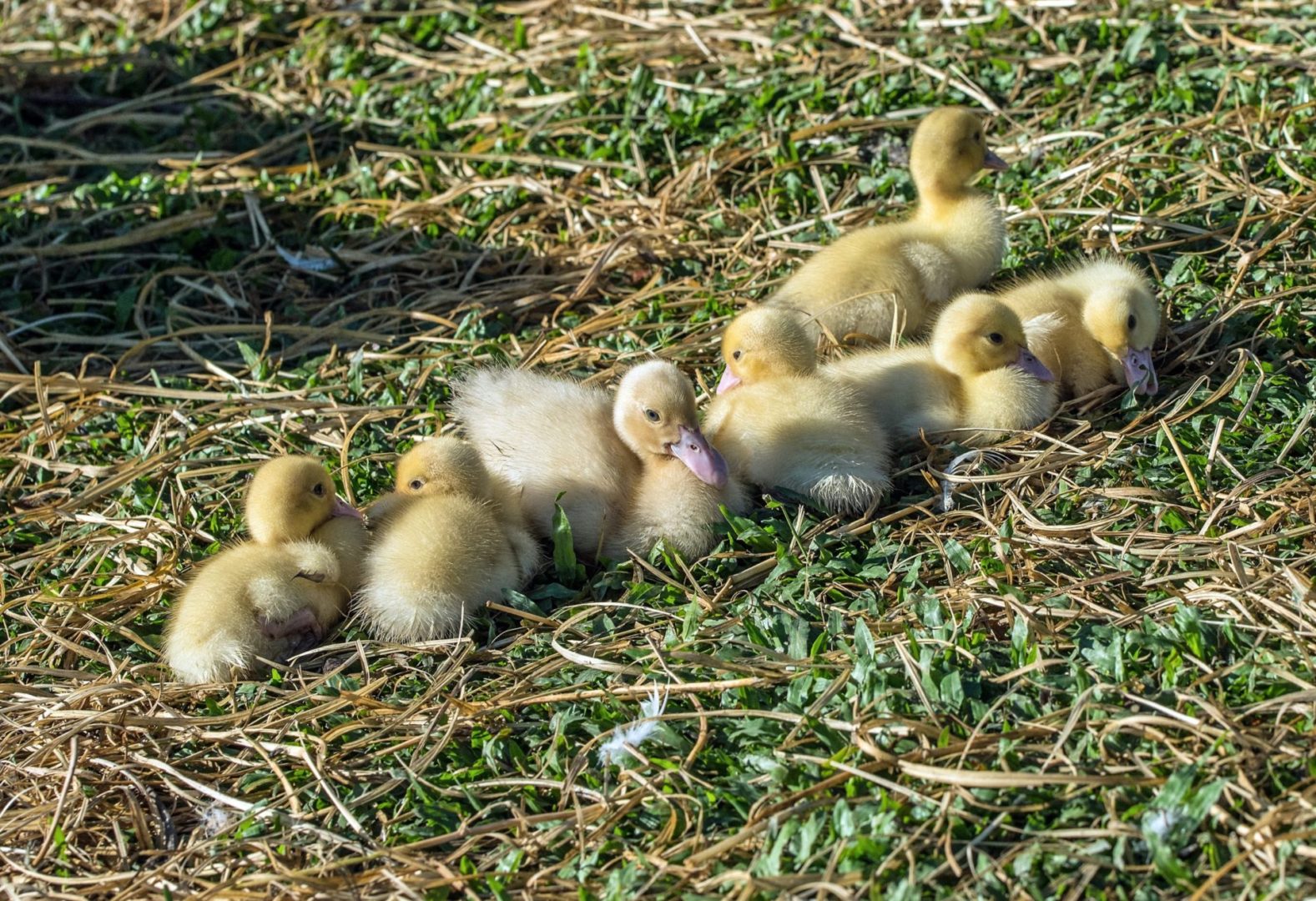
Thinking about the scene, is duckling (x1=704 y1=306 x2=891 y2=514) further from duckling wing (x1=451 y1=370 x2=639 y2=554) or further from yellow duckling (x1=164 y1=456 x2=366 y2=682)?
yellow duckling (x1=164 y1=456 x2=366 y2=682)

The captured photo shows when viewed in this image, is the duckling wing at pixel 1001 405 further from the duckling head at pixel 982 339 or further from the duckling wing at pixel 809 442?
the duckling wing at pixel 809 442

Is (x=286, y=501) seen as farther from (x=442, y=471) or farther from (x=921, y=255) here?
(x=921, y=255)

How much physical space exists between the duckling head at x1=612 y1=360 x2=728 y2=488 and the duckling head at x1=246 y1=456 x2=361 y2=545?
0.81 m

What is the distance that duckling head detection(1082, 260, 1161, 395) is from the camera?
3859 millimetres

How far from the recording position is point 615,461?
143 inches

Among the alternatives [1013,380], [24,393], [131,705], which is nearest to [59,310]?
[24,393]

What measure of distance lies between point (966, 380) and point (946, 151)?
1.00 meters

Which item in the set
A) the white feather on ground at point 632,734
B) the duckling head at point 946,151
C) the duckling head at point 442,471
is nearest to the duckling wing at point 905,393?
the duckling head at point 946,151

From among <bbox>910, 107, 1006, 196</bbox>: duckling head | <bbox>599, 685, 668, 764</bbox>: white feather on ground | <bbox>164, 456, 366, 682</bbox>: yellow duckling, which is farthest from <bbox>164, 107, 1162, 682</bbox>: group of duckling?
<bbox>599, 685, 668, 764</bbox>: white feather on ground

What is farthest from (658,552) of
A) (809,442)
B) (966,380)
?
(966,380)

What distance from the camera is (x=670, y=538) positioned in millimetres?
3500

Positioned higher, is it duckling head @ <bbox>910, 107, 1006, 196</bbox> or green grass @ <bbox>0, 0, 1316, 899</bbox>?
duckling head @ <bbox>910, 107, 1006, 196</bbox>

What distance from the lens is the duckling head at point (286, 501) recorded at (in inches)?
135

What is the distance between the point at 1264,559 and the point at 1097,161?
91.7 inches
